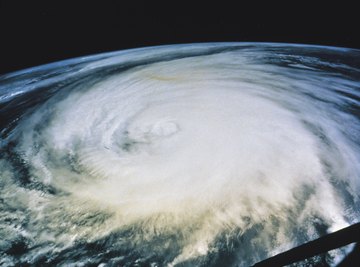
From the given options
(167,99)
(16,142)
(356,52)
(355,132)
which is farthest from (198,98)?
(356,52)

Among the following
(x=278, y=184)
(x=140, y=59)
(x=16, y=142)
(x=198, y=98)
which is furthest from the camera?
(x=140, y=59)

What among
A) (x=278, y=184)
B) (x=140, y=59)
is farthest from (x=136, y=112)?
(x=140, y=59)

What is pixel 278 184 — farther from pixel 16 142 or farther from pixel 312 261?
pixel 16 142

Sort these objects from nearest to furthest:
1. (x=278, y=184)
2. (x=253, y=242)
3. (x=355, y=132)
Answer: (x=253, y=242) → (x=278, y=184) → (x=355, y=132)

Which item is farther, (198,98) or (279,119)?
(198,98)

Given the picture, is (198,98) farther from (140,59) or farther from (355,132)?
(140,59)

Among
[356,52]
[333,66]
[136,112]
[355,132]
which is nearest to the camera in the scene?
[355,132]
